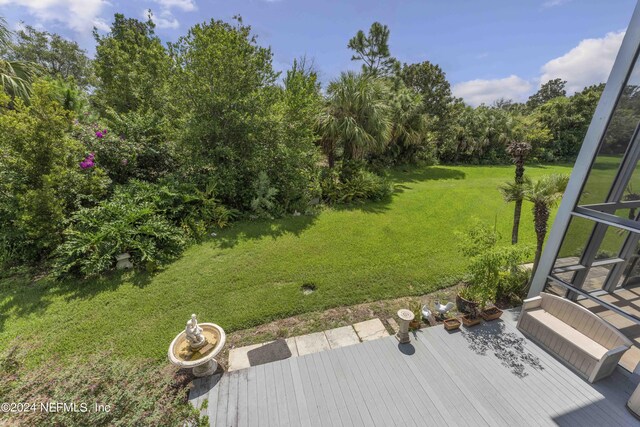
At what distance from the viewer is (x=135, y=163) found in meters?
9.00

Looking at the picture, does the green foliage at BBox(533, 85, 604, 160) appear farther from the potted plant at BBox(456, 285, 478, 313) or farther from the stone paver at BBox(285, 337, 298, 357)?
the stone paver at BBox(285, 337, 298, 357)

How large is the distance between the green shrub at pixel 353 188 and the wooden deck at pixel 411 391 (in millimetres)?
7539

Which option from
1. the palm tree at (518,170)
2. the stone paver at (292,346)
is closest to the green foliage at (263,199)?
the stone paver at (292,346)

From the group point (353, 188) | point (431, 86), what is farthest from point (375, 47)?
point (353, 188)

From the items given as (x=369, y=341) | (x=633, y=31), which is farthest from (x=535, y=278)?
(x=633, y=31)

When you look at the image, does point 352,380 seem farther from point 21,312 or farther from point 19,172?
point 19,172

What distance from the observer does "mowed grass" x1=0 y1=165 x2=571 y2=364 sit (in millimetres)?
4719

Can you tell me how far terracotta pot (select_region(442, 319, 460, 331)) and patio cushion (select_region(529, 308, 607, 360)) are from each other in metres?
1.35

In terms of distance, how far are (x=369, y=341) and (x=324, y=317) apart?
1056 millimetres

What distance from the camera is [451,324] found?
4.88 meters

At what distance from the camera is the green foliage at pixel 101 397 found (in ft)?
8.51

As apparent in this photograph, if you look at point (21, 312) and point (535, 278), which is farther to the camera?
point (535, 278)

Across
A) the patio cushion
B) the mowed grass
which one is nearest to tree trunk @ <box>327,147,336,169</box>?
the mowed grass

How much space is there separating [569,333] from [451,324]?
1.86 metres
